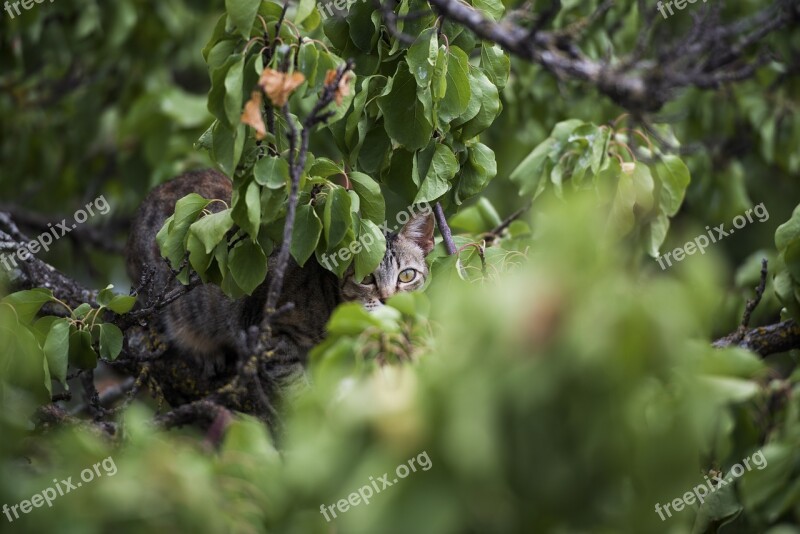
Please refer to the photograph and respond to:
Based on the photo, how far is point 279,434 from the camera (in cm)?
313

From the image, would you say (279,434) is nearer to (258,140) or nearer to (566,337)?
(258,140)

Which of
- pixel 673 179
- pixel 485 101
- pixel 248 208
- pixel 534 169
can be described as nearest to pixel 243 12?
pixel 248 208

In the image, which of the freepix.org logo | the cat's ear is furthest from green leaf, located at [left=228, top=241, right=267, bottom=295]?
the freepix.org logo

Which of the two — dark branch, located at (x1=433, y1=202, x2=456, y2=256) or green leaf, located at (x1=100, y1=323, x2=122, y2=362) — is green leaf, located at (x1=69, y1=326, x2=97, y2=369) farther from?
dark branch, located at (x1=433, y1=202, x2=456, y2=256)

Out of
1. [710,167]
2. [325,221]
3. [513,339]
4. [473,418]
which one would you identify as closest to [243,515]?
[473,418]

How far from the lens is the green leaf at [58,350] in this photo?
2.99m

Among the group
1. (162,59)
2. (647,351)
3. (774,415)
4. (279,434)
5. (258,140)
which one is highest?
(162,59)

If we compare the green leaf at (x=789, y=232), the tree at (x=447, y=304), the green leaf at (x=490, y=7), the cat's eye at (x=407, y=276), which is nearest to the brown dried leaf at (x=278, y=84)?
the tree at (x=447, y=304)

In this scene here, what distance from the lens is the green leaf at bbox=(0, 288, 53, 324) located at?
10.1 ft

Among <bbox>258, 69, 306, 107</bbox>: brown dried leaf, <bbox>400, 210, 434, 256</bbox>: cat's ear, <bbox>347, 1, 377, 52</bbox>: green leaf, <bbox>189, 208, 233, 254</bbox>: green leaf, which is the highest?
<bbox>347, 1, 377, 52</bbox>: green leaf

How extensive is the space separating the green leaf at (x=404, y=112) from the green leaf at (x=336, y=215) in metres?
0.30

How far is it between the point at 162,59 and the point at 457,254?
4264mm

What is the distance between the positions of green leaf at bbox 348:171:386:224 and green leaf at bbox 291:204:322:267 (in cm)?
21

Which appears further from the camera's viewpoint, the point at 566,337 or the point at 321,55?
the point at 321,55
